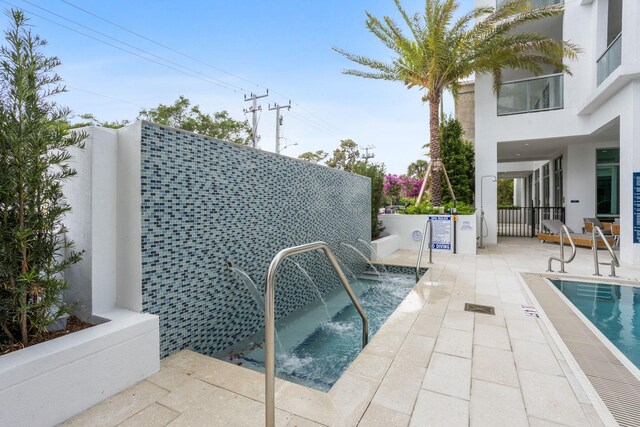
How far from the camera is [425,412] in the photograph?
6.66 feet

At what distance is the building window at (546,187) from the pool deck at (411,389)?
1383 centimetres

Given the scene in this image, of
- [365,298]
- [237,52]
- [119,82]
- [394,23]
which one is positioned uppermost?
[237,52]

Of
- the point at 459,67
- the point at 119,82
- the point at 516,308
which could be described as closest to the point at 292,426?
the point at 516,308

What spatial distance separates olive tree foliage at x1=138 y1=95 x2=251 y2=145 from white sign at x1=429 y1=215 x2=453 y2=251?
17.6 meters

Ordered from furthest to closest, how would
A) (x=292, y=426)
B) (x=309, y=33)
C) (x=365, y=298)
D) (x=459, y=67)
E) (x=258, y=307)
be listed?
1. (x=309, y=33)
2. (x=459, y=67)
3. (x=365, y=298)
4. (x=258, y=307)
5. (x=292, y=426)

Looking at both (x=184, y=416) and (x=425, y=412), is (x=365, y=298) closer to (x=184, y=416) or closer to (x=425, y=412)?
(x=425, y=412)

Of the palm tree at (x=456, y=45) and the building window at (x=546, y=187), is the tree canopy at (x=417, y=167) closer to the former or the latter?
the building window at (x=546, y=187)

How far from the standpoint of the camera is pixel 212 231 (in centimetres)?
326

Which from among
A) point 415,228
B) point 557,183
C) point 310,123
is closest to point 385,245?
point 415,228

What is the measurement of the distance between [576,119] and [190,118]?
2293 centimetres

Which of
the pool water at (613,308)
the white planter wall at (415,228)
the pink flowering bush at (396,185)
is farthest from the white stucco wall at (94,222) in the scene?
the pink flowering bush at (396,185)

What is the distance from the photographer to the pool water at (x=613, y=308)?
336cm

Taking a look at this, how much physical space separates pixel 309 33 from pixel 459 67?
872 centimetres

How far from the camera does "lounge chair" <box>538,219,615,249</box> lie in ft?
29.6
